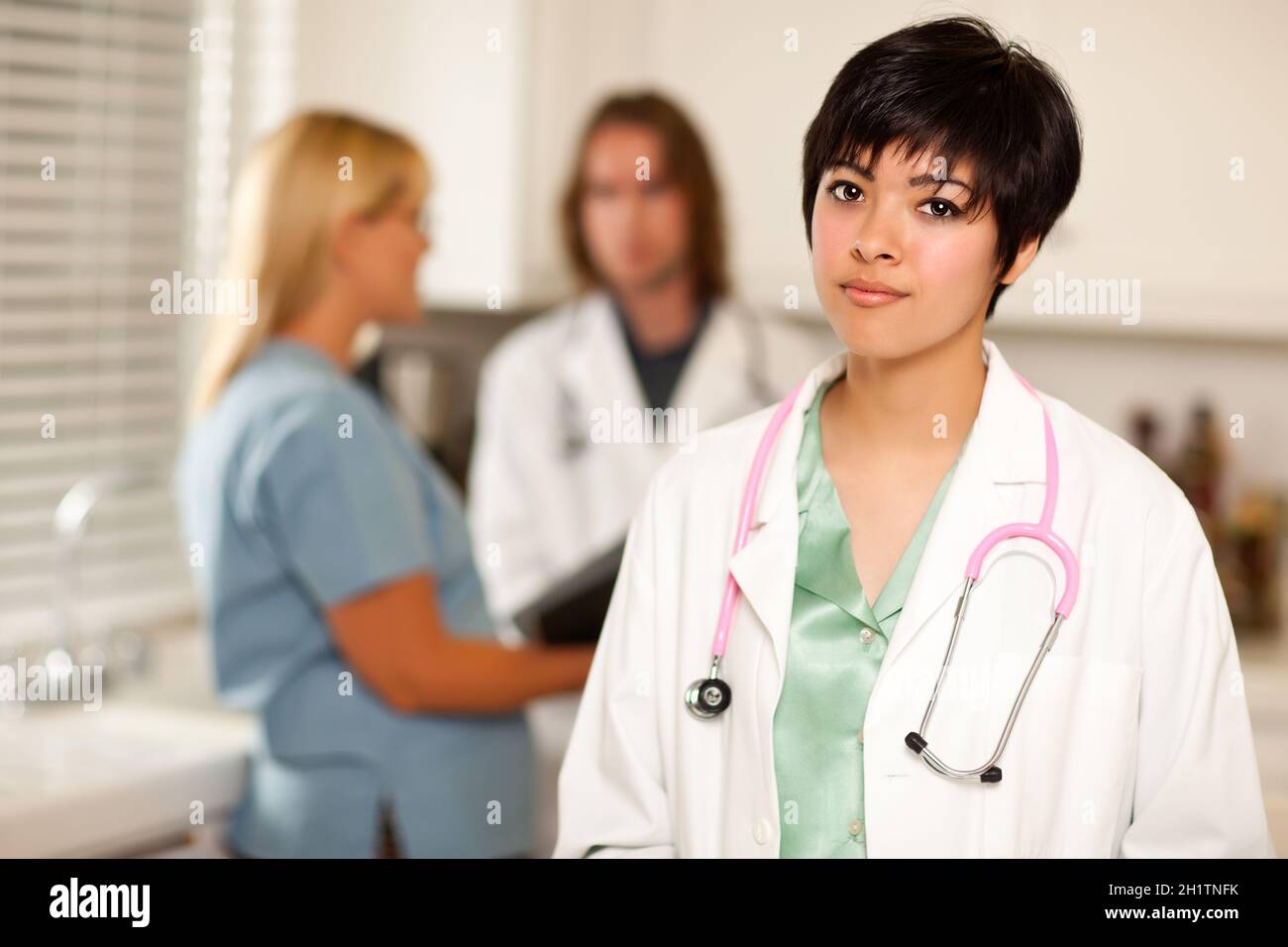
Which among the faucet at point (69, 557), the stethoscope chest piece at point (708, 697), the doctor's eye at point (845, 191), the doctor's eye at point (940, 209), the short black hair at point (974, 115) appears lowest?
the faucet at point (69, 557)

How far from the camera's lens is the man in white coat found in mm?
1779

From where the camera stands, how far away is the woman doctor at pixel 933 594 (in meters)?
0.68

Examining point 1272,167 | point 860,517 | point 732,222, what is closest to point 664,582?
point 860,517

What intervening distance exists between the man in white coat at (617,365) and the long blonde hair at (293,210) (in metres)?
0.54

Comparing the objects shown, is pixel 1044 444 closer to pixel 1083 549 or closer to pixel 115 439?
pixel 1083 549

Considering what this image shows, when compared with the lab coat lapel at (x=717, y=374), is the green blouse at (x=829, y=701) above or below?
below

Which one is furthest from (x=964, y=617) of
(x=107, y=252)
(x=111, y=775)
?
(x=107, y=252)

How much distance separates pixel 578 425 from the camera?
1854 millimetres

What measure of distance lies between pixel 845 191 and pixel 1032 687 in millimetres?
271

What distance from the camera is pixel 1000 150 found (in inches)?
26.4

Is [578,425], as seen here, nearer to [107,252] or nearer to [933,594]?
[107,252]

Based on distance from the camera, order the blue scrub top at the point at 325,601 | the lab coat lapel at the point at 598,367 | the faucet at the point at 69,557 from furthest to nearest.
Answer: the lab coat lapel at the point at 598,367 < the faucet at the point at 69,557 < the blue scrub top at the point at 325,601

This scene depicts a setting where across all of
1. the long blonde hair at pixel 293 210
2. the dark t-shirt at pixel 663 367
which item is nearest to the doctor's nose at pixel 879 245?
the long blonde hair at pixel 293 210

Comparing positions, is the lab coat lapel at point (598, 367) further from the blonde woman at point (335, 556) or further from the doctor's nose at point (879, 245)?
the doctor's nose at point (879, 245)
